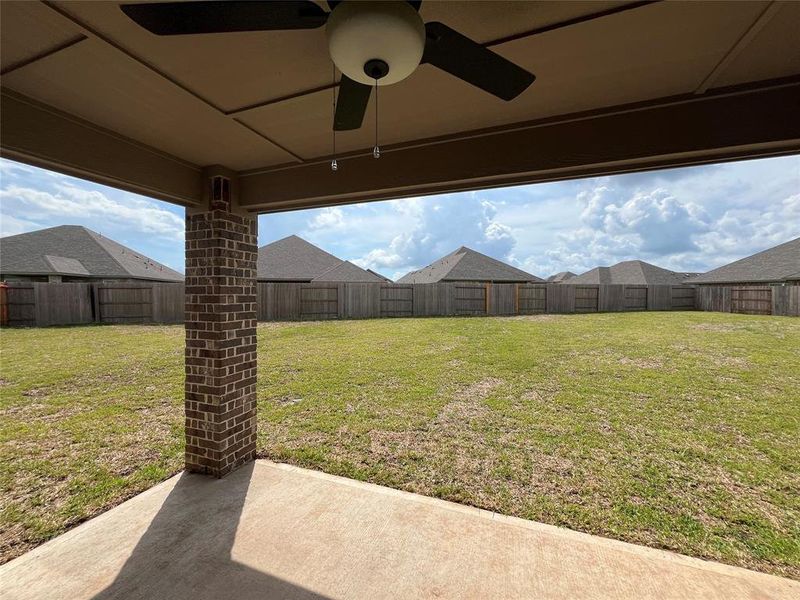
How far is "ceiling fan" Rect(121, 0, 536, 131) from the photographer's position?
3.28 ft

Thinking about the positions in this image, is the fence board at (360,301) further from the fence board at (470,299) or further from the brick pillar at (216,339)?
the brick pillar at (216,339)

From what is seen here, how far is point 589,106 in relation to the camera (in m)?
1.89

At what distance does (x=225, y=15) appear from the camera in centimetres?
106

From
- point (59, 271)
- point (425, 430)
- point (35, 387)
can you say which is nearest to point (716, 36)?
point (425, 430)

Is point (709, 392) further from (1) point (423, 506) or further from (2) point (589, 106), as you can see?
(2) point (589, 106)

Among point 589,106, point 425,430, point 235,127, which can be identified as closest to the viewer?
point 589,106

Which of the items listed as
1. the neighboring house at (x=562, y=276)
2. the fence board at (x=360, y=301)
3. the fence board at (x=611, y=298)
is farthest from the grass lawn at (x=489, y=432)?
the neighboring house at (x=562, y=276)

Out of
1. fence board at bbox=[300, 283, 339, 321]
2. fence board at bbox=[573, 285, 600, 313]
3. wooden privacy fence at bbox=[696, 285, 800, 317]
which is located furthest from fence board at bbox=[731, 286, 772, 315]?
fence board at bbox=[300, 283, 339, 321]

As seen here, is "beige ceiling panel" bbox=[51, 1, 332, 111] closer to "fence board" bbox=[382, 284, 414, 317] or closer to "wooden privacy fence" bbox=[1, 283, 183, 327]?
"wooden privacy fence" bbox=[1, 283, 183, 327]

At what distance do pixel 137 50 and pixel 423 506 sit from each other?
305 centimetres

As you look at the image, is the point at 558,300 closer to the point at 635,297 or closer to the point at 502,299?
the point at 502,299

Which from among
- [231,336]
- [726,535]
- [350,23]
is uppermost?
[350,23]

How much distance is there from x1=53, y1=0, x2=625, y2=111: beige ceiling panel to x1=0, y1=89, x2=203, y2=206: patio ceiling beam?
0.89m

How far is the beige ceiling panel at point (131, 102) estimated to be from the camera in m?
1.56
